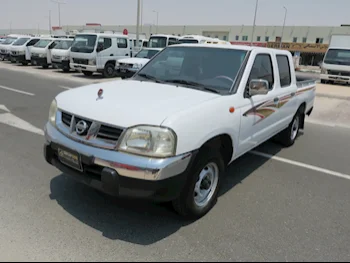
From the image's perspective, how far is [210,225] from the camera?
3.26 meters

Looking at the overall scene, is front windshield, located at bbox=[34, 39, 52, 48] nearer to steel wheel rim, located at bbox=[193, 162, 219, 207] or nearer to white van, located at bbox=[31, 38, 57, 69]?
white van, located at bbox=[31, 38, 57, 69]

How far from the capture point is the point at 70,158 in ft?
10.1

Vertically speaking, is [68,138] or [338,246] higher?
[68,138]

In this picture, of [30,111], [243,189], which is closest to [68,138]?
[243,189]

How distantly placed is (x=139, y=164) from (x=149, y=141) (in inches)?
8.6

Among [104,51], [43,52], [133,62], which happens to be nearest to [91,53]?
[104,51]

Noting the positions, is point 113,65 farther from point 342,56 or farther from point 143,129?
Answer: point 143,129

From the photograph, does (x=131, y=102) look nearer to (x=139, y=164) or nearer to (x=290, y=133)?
(x=139, y=164)

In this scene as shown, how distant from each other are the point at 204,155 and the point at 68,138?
1380mm

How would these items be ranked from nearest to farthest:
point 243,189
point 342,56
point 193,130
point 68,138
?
point 193,130 < point 68,138 < point 243,189 < point 342,56

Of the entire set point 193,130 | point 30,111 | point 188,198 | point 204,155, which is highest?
point 193,130

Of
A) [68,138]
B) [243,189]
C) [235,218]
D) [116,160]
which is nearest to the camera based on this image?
[116,160]

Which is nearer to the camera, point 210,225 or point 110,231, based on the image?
point 110,231

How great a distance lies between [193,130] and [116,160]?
0.76m
